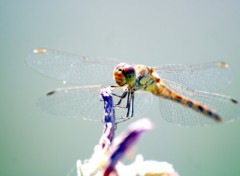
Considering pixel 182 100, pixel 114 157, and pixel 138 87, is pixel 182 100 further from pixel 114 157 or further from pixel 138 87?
pixel 114 157

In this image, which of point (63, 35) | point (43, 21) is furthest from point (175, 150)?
point (43, 21)

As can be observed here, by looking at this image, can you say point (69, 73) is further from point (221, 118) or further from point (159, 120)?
point (159, 120)

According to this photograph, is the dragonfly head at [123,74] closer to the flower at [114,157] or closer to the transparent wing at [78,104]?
the transparent wing at [78,104]

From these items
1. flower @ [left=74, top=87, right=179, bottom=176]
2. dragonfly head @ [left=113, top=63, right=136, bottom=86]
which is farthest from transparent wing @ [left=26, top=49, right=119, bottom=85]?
flower @ [left=74, top=87, right=179, bottom=176]

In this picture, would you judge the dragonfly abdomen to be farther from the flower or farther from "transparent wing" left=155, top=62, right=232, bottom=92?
the flower

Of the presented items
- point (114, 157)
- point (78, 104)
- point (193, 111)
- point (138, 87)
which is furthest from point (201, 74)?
point (114, 157)

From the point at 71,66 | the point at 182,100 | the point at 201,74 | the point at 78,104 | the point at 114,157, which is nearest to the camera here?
the point at 114,157
